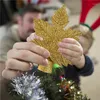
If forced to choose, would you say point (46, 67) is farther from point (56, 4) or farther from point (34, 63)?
point (56, 4)

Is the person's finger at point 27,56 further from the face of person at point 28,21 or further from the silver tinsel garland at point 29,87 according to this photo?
the face of person at point 28,21

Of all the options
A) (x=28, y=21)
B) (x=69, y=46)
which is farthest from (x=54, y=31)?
(x=28, y=21)

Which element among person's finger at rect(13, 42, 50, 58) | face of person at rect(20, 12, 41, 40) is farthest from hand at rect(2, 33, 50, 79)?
face of person at rect(20, 12, 41, 40)

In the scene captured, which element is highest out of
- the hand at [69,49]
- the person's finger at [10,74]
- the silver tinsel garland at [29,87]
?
the hand at [69,49]

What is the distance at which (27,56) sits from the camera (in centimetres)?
43

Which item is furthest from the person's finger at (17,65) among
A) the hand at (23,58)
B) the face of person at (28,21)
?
the face of person at (28,21)

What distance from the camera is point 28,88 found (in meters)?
0.40

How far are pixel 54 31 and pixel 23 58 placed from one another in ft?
0.25

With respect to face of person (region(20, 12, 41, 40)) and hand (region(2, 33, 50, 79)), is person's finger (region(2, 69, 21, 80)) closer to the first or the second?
hand (region(2, 33, 50, 79))

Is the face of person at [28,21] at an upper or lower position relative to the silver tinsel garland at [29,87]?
upper

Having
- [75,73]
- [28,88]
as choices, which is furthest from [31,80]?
[75,73]

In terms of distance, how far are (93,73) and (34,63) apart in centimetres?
21

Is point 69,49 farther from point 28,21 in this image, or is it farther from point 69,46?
point 28,21

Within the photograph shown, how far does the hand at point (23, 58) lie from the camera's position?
414 millimetres
